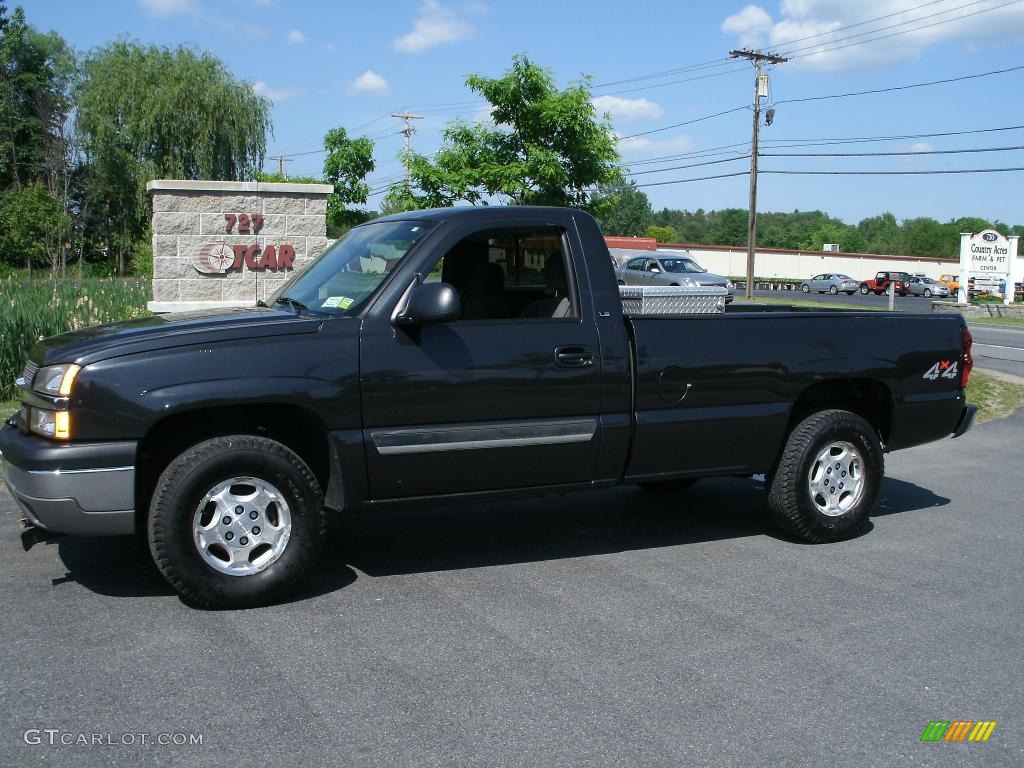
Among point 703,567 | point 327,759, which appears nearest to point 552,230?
point 703,567

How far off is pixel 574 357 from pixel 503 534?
4.95 feet

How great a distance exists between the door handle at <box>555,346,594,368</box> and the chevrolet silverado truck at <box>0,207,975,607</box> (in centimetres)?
1

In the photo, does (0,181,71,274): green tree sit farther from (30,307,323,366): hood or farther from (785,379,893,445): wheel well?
(785,379,893,445): wheel well

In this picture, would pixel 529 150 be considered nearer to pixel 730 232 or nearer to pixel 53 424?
pixel 53 424

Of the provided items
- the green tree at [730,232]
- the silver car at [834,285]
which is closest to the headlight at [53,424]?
the silver car at [834,285]

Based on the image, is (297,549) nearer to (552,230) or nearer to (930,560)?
(552,230)

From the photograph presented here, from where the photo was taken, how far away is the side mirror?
4910 millimetres

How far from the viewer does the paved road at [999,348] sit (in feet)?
59.7

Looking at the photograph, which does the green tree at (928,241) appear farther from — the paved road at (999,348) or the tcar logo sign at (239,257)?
the tcar logo sign at (239,257)

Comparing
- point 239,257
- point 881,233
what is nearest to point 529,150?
point 239,257

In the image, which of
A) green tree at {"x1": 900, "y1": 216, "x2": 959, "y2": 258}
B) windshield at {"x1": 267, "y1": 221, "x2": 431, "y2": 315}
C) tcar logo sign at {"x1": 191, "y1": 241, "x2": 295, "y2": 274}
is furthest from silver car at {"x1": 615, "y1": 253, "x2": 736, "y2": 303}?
green tree at {"x1": 900, "y1": 216, "x2": 959, "y2": 258}

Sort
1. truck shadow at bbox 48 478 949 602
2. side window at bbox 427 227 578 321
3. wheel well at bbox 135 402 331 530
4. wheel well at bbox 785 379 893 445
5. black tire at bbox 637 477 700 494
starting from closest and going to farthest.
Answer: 1. wheel well at bbox 135 402 331 530
2. truck shadow at bbox 48 478 949 602
3. side window at bbox 427 227 578 321
4. wheel well at bbox 785 379 893 445
5. black tire at bbox 637 477 700 494

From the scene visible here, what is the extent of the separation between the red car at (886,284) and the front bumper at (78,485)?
58.7 metres

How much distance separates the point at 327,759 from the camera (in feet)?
11.1
